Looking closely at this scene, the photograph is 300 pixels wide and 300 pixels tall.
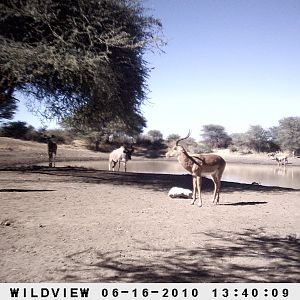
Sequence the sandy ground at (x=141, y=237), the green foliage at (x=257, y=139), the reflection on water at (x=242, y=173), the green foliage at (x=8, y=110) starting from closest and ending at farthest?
the sandy ground at (x=141, y=237), the green foliage at (x=8, y=110), the reflection on water at (x=242, y=173), the green foliage at (x=257, y=139)

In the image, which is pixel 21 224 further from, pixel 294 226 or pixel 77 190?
pixel 294 226

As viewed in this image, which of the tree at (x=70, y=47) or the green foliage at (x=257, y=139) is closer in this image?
the tree at (x=70, y=47)

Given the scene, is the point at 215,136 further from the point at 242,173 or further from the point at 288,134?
the point at 242,173

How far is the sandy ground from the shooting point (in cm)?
464

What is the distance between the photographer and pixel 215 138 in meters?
51.2

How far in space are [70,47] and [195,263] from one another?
9479mm

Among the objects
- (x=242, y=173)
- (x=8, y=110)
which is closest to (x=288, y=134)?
(x=242, y=173)

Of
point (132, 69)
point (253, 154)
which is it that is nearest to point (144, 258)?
point (132, 69)

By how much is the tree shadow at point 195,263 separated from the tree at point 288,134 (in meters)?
41.9

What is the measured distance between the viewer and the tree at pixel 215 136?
46797mm

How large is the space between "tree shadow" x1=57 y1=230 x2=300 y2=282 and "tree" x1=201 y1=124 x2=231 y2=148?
39.1 metres

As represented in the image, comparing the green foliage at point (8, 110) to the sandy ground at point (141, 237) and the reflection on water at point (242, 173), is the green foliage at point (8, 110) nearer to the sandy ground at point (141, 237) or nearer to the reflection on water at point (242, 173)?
the reflection on water at point (242, 173)

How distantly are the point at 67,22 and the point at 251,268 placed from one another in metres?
10.6

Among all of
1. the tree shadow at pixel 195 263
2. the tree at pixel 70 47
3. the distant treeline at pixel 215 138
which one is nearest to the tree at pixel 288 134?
the distant treeline at pixel 215 138
